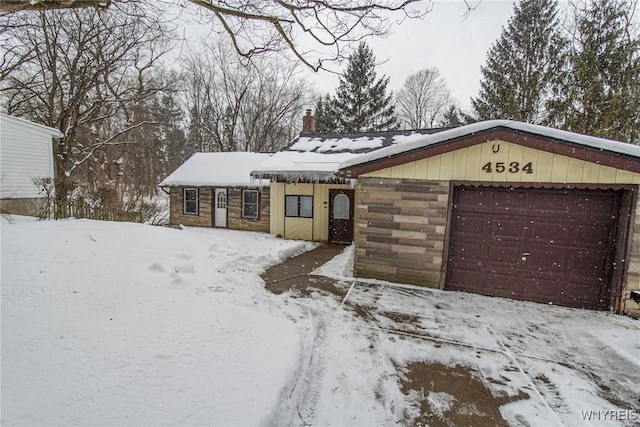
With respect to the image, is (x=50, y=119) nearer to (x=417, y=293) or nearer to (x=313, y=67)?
(x=313, y=67)

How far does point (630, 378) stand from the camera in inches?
132

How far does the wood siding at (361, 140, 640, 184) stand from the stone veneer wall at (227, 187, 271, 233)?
300 inches

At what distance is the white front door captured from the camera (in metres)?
13.6

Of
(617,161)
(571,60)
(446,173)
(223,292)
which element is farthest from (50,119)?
(571,60)

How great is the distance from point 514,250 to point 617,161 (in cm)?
215

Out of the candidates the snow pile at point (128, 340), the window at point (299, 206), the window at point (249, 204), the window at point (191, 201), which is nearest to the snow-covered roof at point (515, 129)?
the snow pile at point (128, 340)

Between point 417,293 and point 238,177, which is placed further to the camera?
point 238,177

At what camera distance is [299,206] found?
11500 millimetres

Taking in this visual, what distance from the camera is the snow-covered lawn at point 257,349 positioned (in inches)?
91.3

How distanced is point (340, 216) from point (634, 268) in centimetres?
775

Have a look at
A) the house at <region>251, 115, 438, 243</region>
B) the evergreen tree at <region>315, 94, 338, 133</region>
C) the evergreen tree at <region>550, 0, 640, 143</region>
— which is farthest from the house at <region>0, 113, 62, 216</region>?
the evergreen tree at <region>550, 0, 640, 143</region>

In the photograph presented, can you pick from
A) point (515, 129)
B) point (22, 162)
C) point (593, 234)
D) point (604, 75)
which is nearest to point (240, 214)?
point (22, 162)

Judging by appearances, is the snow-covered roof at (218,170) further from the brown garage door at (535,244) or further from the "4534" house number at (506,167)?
the "4534" house number at (506,167)

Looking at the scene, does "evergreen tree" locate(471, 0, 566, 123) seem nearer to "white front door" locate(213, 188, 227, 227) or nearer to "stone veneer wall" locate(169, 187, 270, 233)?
"stone veneer wall" locate(169, 187, 270, 233)
